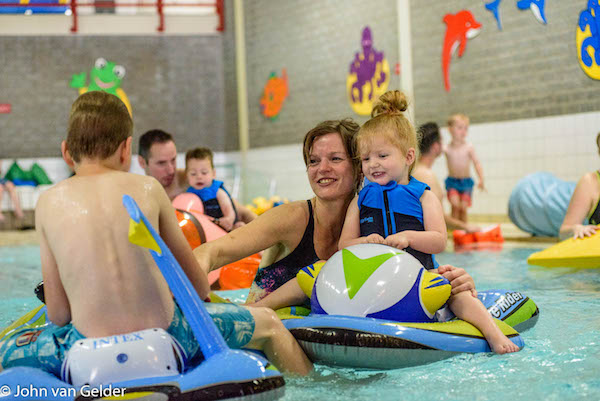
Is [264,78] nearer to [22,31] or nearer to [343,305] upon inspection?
[22,31]

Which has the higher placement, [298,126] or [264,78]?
[264,78]

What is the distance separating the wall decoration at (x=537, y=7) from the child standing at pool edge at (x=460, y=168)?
1.45 m

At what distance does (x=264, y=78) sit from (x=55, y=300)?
1223 cm

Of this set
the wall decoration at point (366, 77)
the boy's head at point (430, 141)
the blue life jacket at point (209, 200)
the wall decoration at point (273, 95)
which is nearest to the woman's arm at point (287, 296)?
the blue life jacket at point (209, 200)

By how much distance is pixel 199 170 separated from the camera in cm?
585

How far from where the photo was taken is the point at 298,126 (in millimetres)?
12984

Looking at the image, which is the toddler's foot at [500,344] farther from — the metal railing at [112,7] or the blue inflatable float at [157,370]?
the metal railing at [112,7]

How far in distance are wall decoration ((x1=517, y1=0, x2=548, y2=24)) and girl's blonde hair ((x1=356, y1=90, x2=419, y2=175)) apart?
6124 millimetres

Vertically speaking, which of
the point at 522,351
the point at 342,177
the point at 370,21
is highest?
the point at 370,21

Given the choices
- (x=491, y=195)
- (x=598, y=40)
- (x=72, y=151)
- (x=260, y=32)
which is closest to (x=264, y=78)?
(x=260, y=32)

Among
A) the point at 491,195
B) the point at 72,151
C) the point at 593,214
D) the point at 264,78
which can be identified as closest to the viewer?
the point at 72,151

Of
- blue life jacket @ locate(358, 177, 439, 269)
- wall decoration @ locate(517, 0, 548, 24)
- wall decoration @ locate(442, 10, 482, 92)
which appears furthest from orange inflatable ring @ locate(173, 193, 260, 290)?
wall decoration @ locate(442, 10, 482, 92)

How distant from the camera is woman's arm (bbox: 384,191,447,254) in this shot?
2971mm

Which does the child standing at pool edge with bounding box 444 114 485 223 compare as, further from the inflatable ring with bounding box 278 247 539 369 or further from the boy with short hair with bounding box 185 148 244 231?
the inflatable ring with bounding box 278 247 539 369
